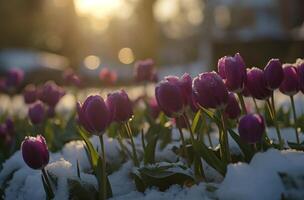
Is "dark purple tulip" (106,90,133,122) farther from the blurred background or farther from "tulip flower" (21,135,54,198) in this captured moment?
the blurred background

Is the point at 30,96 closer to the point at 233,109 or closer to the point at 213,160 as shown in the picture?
the point at 233,109

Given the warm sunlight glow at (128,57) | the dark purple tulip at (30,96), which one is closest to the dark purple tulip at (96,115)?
the dark purple tulip at (30,96)

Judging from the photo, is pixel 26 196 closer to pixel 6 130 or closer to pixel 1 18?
pixel 6 130

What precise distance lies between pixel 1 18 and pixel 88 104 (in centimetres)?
2536

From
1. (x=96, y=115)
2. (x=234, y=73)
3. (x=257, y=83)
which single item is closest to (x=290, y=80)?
(x=257, y=83)

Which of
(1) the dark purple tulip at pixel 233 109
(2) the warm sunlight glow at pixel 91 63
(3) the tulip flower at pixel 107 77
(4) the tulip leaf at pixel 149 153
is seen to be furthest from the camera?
(2) the warm sunlight glow at pixel 91 63

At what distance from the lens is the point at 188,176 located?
4.81 ft

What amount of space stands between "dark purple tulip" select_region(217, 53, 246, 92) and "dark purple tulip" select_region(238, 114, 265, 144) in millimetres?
170

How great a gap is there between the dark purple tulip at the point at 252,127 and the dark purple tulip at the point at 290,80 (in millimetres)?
319

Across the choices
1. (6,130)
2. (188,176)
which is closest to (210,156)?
(188,176)

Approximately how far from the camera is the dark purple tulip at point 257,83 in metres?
1.54

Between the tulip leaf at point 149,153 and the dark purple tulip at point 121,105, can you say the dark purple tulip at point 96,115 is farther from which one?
the tulip leaf at point 149,153

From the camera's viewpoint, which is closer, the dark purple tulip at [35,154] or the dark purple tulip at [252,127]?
the dark purple tulip at [252,127]

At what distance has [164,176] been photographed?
146 centimetres
